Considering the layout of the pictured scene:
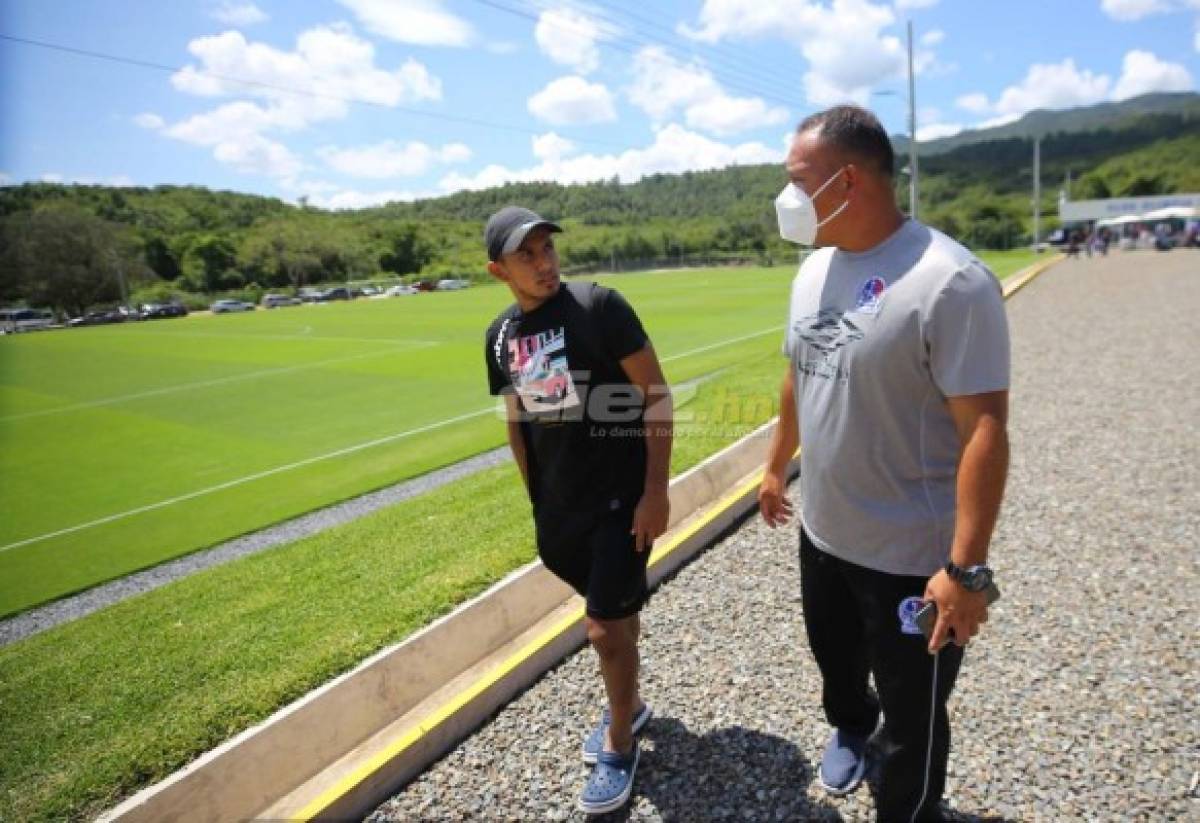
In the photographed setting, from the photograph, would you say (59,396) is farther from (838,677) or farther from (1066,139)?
(1066,139)

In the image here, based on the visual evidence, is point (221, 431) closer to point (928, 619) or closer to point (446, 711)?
point (446, 711)

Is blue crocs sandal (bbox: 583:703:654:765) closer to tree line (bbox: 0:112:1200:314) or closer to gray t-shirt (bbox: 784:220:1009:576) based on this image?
gray t-shirt (bbox: 784:220:1009:576)

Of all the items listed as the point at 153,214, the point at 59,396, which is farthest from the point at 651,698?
the point at 153,214

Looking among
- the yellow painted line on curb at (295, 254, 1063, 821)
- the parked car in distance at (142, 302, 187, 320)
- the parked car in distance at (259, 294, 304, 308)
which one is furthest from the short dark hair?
the parked car in distance at (259, 294, 304, 308)

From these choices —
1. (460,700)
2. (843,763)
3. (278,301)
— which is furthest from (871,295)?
(278,301)

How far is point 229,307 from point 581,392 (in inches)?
2582

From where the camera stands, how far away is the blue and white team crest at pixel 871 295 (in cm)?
194

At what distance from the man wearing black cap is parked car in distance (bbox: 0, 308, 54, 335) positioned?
50.7m

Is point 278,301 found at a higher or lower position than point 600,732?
higher

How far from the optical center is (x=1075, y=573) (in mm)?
4168

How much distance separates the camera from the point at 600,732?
2986 millimetres

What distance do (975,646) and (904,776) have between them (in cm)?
162

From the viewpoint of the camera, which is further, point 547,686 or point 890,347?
point 547,686

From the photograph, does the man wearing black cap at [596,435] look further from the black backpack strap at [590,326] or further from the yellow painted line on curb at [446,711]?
the yellow painted line on curb at [446,711]
